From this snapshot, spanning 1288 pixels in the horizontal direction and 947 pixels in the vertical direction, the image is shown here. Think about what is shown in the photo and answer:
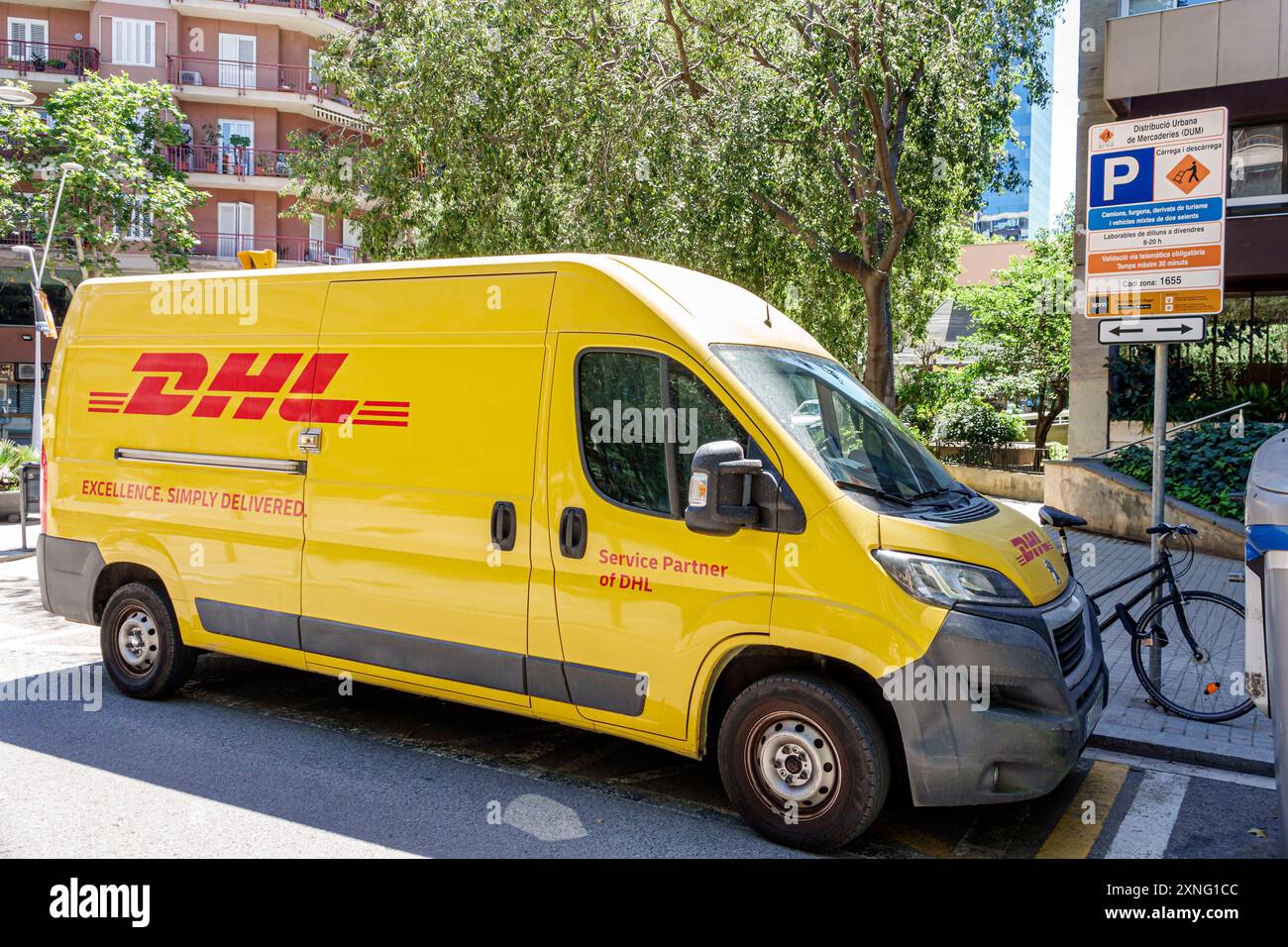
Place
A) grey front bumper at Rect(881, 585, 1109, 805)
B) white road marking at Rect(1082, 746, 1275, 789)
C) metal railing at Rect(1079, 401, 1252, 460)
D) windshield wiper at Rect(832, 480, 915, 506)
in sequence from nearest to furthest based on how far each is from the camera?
1. grey front bumper at Rect(881, 585, 1109, 805)
2. windshield wiper at Rect(832, 480, 915, 506)
3. white road marking at Rect(1082, 746, 1275, 789)
4. metal railing at Rect(1079, 401, 1252, 460)

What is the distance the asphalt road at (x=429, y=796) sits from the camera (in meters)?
4.44

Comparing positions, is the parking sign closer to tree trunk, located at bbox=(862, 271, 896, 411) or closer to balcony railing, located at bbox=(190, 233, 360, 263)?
tree trunk, located at bbox=(862, 271, 896, 411)

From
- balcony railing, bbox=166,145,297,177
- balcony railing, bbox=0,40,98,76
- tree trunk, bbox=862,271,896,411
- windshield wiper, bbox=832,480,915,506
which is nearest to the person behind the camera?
windshield wiper, bbox=832,480,915,506

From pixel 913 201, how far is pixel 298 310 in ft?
26.9

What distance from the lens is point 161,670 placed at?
6.35 metres

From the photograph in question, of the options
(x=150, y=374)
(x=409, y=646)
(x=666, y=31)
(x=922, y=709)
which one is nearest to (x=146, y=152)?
(x=666, y=31)

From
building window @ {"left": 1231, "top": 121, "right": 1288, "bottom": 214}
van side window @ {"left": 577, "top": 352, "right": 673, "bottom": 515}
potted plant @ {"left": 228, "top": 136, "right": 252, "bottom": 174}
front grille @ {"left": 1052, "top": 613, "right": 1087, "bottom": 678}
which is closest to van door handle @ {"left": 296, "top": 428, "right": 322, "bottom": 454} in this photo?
van side window @ {"left": 577, "top": 352, "right": 673, "bottom": 515}

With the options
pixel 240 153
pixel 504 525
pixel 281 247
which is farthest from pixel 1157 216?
pixel 240 153

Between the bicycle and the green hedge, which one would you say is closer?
the bicycle

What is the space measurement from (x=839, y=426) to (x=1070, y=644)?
1.37 metres

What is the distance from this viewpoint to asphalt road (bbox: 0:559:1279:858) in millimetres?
4438

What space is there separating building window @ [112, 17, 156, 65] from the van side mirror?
42996 millimetres

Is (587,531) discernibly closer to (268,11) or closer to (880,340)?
(880,340)
